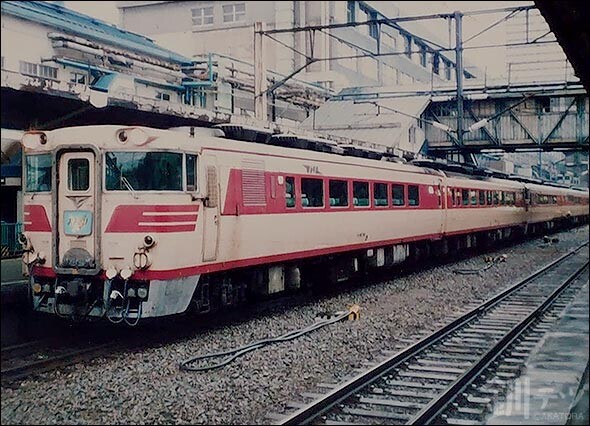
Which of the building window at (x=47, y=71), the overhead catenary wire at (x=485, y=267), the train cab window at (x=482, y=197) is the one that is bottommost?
the overhead catenary wire at (x=485, y=267)

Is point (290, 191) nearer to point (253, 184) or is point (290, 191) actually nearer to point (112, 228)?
point (253, 184)

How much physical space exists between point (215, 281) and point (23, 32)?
3.99 meters

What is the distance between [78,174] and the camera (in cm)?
869

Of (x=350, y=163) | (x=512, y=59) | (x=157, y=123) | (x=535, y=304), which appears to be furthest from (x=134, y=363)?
(x=512, y=59)

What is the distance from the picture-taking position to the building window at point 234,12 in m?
11.2

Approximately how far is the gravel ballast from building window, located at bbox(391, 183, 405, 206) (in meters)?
3.32

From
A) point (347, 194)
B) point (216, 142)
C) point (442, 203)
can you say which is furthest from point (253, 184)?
point (442, 203)

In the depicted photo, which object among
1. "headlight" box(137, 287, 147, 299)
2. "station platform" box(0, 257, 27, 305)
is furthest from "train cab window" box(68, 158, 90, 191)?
"station platform" box(0, 257, 27, 305)

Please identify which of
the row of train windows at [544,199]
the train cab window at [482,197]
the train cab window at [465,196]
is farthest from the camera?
the row of train windows at [544,199]

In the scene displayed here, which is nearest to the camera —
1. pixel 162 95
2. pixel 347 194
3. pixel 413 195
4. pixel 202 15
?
pixel 202 15

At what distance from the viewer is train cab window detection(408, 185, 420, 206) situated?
641 inches

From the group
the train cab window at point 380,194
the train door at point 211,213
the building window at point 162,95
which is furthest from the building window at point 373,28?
the train door at point 211,213

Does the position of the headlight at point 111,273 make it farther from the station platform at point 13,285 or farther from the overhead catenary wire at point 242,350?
the station platform at point 13,285

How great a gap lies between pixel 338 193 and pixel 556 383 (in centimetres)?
713
